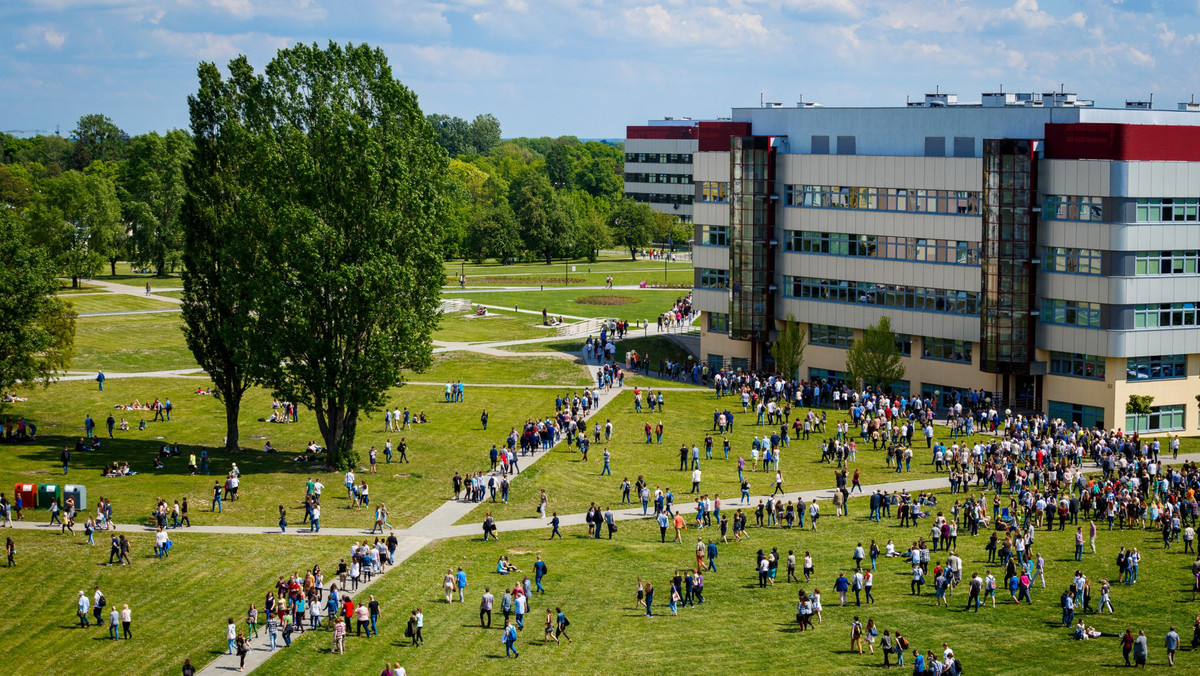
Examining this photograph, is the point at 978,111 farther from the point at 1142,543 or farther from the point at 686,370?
the point at 1142,543

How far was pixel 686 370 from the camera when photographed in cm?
9925

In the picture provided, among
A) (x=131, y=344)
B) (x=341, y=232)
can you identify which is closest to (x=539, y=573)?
(x=341, y=232)

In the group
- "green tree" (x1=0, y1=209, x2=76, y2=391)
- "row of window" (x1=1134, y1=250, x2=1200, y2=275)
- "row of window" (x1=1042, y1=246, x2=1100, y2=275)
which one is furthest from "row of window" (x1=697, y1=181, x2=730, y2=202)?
"green tree" (x1=0, y1=209, x2=76, y2=391)

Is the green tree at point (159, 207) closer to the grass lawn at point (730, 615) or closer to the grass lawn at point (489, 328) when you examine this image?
the grass lawn at point (489, 328)

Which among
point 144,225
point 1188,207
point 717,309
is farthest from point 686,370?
point 144,225

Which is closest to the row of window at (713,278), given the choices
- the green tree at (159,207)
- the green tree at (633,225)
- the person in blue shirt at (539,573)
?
the person in blue shirt at (539,573)

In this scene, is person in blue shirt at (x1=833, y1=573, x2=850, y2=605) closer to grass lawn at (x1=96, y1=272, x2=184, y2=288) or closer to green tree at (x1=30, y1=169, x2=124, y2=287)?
grass lawn at (x1=96, y1=272, x2=184, y2=288)

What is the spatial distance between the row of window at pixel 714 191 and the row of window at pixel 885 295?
28.5ft

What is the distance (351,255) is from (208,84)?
44.9 feet

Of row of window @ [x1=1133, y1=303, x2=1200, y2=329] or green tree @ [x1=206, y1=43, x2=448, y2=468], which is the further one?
row of window @ [x1=1133, y1=303, x2=1200, y2=329]

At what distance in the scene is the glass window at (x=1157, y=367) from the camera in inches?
3226

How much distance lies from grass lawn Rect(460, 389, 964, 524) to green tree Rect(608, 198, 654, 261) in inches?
4102

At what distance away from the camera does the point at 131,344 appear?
107 meters

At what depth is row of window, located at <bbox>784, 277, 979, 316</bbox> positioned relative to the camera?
87625 millimetres
